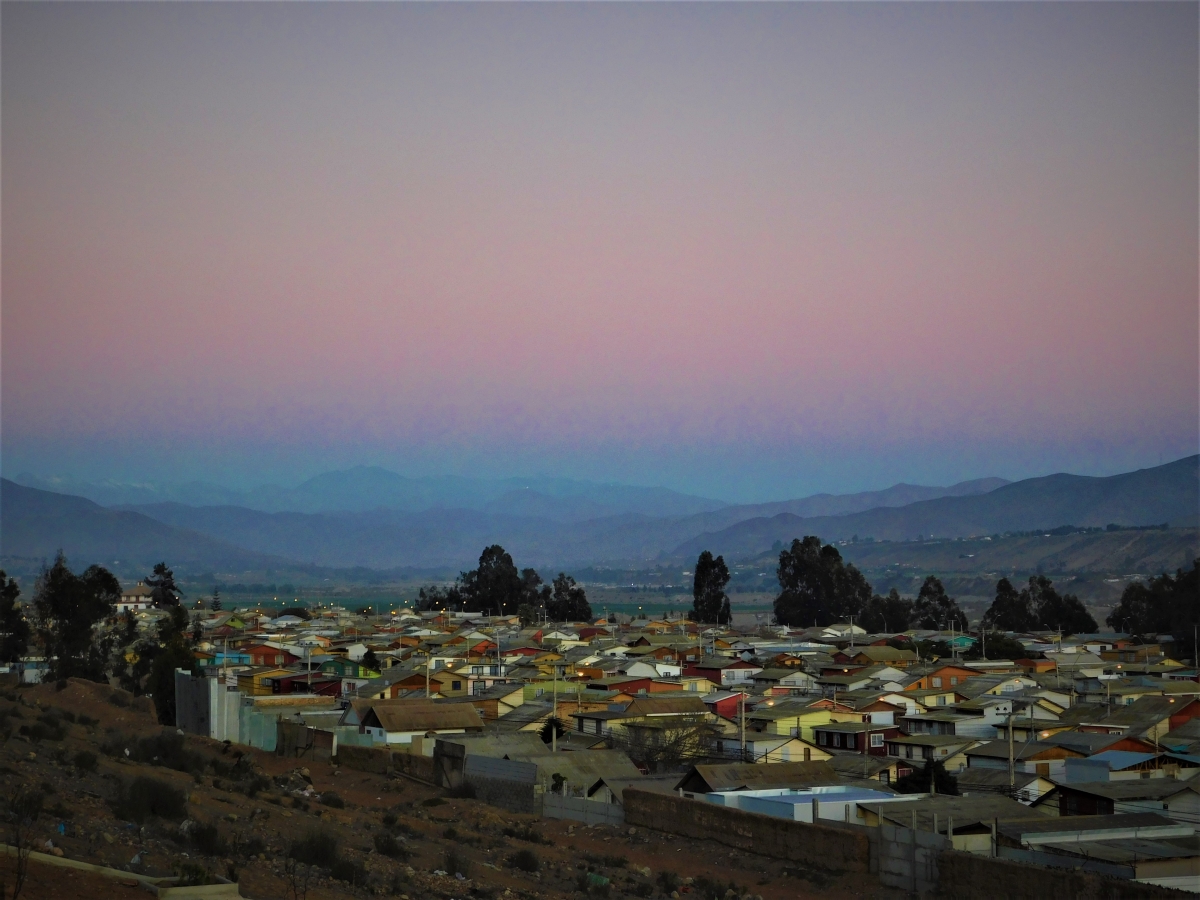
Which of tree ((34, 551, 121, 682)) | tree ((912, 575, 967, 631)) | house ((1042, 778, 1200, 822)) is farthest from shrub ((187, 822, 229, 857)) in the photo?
tree ((912, 575, 967, 631))

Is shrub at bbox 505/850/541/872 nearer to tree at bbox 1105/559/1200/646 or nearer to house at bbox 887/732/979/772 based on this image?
house at bbox 887/732/979/772

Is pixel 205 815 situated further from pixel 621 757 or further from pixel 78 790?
pixel 621 757

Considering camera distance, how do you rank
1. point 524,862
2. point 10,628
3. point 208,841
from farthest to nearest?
point 10,628 < point 524,862 < point 208,841

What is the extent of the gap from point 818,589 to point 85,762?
80.1m

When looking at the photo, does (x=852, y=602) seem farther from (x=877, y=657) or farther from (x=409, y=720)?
(x=409, y=720)

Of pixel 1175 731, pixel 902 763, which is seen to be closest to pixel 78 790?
pixel 902 763

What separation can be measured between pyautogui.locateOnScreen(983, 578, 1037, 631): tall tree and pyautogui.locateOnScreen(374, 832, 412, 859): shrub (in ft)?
258

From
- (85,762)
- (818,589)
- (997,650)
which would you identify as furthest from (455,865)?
(818,589)

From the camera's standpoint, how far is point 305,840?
677 inches

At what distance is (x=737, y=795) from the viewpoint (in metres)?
25.8

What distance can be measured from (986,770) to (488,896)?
18167 millimetres

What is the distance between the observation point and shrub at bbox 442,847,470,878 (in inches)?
715

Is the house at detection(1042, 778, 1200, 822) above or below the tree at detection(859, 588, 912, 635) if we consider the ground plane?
below

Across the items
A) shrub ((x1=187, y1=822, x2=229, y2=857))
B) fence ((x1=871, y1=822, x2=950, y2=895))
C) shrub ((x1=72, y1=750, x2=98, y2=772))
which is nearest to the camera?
shrub ((x1=187, y1=822, x2=229, y2=857))
